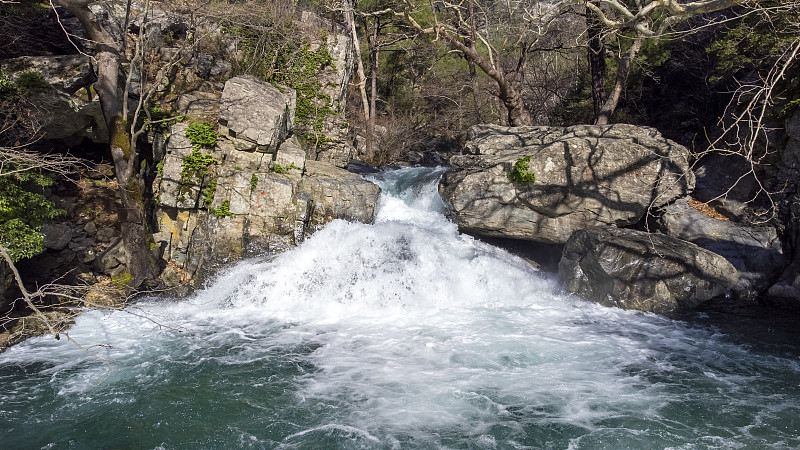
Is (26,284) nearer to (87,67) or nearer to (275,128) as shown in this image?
(87,67)

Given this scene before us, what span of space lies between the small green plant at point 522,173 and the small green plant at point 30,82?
9367mm

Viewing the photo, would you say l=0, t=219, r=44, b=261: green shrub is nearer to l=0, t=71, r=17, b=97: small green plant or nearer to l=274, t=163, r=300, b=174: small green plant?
l=0, t=71, r=17, b=97: small green plant

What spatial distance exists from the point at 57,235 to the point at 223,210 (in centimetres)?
322

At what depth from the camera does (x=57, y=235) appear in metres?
9.53

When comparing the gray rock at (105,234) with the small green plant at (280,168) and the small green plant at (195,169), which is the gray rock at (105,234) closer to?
the small green plant at (195,169)

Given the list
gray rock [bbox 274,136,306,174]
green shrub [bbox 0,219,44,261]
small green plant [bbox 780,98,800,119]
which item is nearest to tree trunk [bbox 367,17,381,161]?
gray rock [bbox 274,136,306,174]

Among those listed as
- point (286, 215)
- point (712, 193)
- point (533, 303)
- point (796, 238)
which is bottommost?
point (533, 303)

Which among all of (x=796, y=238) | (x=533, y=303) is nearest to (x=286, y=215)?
(x=533, y=303)

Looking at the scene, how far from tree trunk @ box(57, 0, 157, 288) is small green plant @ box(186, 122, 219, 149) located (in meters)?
1.20

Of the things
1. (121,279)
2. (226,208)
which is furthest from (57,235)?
(226,208)

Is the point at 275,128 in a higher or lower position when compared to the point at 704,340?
higher

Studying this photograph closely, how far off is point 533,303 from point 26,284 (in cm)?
966

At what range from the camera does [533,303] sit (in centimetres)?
948

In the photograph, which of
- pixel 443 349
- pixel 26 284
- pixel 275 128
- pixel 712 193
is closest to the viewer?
pixel 443 349
